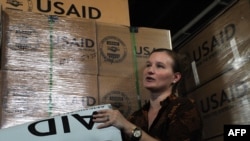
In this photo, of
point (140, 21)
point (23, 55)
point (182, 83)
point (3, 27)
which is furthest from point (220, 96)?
point (140, 21)

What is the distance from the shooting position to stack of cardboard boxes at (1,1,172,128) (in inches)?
69.7

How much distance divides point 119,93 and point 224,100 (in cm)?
58

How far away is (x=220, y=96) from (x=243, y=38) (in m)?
0.36

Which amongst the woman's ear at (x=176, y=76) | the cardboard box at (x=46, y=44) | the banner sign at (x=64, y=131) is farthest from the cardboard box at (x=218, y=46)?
the banner sign at (x=64, y=131)

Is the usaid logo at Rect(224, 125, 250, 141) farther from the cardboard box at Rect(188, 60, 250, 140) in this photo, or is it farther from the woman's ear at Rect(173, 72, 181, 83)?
the woman's ear at Rect(173, 72, 181, 83)

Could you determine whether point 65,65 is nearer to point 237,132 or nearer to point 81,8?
point 81,8

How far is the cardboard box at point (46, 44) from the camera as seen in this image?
1.83 m

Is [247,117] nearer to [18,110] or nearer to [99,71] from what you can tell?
[99,71]

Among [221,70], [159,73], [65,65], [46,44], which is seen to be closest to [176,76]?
[159,73]

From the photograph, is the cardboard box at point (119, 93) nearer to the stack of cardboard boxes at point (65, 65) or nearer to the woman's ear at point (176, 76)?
the stack of cardboard boxes at point (65, 65)

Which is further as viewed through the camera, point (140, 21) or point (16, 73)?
point (140, 21)

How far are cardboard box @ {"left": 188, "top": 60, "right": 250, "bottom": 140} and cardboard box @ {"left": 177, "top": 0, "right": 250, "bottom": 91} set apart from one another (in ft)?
0.17

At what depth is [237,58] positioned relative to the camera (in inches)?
76.8

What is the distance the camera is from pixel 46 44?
189 cm
